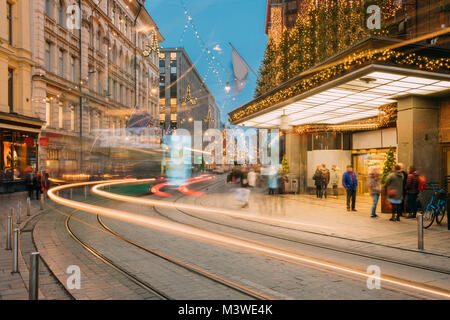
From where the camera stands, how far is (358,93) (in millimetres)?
13008

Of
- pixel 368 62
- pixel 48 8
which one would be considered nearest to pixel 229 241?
pixel 368 62

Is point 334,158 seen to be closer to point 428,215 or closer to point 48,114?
point 428,215

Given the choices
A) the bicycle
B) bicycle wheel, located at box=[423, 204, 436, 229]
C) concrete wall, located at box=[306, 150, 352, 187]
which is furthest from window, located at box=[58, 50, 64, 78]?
the bicycle

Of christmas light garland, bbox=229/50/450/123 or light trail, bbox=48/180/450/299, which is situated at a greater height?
christmas light garland, bbox=229/50/450/123

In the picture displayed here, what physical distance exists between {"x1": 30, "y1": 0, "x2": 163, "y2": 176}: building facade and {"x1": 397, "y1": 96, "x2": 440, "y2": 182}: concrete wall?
18.7 m

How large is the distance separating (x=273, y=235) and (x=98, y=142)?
30857 millimetres

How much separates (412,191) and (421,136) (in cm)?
269

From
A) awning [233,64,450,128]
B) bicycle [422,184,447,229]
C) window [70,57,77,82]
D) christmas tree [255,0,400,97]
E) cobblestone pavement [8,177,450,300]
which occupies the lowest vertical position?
cobblestone pavement [8,177,450,300]

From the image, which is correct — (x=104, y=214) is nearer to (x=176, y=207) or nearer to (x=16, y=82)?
(x=176, y=207)

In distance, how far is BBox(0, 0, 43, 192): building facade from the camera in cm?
2327

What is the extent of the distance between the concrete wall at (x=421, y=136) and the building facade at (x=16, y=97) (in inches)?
887

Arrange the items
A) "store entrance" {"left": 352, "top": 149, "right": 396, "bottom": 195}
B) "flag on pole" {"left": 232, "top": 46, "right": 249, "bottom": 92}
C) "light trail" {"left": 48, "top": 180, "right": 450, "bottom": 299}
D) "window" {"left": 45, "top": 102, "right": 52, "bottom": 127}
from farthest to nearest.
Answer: "window" {"left": 45, "top": 102, "right": 52, "bottom": 127}
"store entrance" {"left": 352, "top": 149, "right": 396, "bottom": 195}
"flag on pole" {"left": 232, "top": 46, "right": 249, "bottom": 92}
"light trail" {"left": 48, "top": 180, "right": 450, "bottom": 299}

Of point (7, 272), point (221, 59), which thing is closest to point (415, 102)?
point (7, 272)

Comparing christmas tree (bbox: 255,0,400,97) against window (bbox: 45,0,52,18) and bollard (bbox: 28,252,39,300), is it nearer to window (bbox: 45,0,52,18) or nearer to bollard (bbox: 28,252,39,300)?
bollard (bbox: 28,252,39,300)
